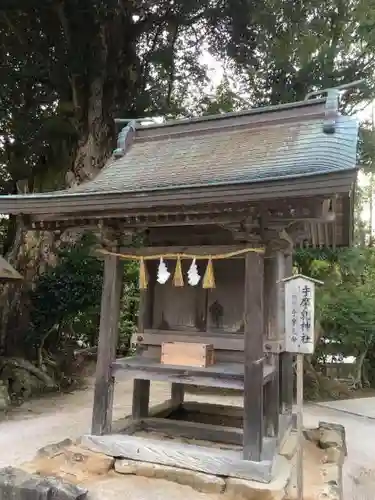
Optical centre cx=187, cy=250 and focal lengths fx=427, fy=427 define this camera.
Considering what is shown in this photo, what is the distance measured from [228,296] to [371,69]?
28.1 feet

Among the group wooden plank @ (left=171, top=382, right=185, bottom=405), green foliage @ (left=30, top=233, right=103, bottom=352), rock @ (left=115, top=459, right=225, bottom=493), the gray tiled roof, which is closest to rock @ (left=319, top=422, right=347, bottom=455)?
rock @ (left=115, top=459, right=225, bottom=493)

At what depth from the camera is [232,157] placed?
18.0ft

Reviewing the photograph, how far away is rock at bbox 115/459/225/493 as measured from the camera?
14.5 feet

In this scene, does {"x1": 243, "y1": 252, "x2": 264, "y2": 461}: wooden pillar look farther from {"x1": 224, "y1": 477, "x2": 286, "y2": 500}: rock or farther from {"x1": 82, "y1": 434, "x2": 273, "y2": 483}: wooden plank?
{"x1": 224, "y1": 477, "x2": 286, "y2": 500}: rock

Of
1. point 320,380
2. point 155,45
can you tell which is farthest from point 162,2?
point 320,380

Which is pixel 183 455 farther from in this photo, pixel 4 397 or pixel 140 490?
pixel 4 397

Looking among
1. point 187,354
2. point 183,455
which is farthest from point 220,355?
point 183,455

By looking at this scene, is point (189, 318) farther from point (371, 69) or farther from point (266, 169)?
point (371, 69)

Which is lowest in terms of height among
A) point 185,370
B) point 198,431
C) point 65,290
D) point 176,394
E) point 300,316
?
point 198,431

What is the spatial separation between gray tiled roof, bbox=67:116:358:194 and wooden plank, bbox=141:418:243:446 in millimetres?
3303

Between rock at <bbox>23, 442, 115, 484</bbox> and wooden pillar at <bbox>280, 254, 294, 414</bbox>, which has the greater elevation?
wooden pillar at <bbox>280, 254, 294, 414</bbox>

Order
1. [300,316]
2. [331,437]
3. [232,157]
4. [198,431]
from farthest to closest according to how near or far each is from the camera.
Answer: [331,437]
[198,431]
[232,157]
[300,316]

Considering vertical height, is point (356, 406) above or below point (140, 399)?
below

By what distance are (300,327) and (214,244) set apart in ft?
6.06
